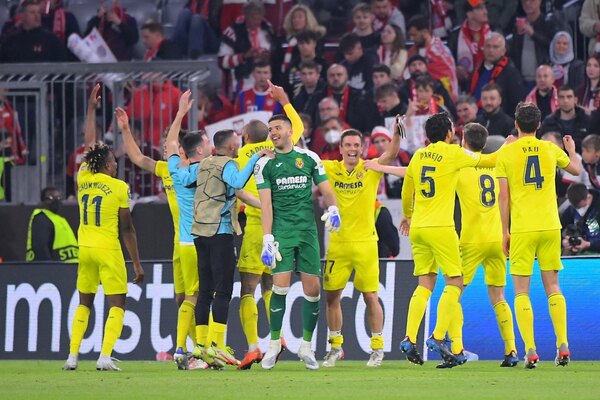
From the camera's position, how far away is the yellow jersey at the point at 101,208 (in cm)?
1359

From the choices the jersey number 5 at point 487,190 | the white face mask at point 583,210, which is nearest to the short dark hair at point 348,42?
the white face mask at point 583,210

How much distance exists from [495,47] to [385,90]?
1696mm

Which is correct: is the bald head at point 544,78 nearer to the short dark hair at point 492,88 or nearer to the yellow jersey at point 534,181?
the short dark hair at point 492,88

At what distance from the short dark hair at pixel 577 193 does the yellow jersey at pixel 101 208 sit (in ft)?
18.8

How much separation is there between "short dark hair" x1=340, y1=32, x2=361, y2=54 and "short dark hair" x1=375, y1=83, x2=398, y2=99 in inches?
51.1

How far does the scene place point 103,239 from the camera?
534 inches

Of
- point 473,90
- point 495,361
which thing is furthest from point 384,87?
point 495,361

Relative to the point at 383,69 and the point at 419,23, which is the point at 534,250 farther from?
the point at 419,23

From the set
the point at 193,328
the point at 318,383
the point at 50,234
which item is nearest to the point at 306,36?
the point at 50,234

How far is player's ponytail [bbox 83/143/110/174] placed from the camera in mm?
13617

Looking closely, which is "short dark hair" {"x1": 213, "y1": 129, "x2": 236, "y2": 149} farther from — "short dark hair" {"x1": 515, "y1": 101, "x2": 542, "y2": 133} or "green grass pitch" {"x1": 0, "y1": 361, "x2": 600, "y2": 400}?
"short dark hair" {"x1": 515, "y1": 101, "x2": 542, "y2": 133}

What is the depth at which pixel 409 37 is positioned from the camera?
69.0ft

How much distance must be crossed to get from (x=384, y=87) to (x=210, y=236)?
22.9 feet

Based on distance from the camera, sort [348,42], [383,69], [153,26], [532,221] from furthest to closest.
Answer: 1. [153,26]
2. [348,42]
3. [383,69]
4. [532,221]
